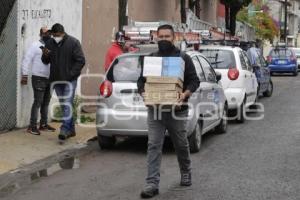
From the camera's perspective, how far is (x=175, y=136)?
7.15 m

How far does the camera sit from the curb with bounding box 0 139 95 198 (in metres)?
7.58

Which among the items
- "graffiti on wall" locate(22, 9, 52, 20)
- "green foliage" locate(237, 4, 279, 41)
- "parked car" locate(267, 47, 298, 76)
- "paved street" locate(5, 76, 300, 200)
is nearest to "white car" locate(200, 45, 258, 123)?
"paved street" locate(5, 76, 300, 200)

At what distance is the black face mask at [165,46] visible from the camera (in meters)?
6.97

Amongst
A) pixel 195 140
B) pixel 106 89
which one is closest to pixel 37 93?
pixel 106 89

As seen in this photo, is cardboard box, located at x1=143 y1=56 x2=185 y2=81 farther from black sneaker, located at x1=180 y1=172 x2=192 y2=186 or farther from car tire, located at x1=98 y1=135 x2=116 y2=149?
car tire, located at x1=98 y1=135 x2=116 y2=149

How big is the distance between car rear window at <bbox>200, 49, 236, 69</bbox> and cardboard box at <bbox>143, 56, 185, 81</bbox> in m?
6.76

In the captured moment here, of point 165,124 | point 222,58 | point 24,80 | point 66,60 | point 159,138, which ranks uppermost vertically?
point 222,58

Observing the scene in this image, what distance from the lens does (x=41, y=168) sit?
28.0ft

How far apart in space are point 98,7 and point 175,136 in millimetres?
8862

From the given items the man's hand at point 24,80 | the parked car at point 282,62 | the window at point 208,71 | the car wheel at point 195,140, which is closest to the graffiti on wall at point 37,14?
the man's hand at point 24,80

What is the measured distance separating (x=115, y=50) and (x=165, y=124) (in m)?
5.53

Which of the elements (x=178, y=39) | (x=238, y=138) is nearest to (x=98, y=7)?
(x=178, y=39)

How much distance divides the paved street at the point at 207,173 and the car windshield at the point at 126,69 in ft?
3.86

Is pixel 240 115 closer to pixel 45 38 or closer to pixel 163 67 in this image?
pixel 45 38
